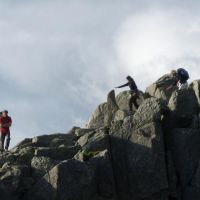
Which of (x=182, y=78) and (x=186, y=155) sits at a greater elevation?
(x=182, y=78)

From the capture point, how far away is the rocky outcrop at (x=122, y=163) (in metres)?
65.9

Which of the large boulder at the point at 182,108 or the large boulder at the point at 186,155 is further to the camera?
the large boulder at the point at 182,108

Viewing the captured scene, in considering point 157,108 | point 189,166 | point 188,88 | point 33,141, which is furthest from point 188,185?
point 33,141

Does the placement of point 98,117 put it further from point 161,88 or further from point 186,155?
point 186,155

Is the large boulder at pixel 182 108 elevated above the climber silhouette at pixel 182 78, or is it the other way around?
the climber silhouette at pixel 182 78

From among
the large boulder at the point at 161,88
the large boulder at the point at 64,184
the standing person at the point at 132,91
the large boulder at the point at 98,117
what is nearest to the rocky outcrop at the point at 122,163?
the large boulder at the point at 64,184

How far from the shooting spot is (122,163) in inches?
2753

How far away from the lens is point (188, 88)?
261 feet

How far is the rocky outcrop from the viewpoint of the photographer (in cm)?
6594

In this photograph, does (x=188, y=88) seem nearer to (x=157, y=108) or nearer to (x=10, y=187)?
(x=157, y=108)

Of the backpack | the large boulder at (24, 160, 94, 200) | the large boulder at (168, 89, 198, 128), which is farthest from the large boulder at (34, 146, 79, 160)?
the backpack

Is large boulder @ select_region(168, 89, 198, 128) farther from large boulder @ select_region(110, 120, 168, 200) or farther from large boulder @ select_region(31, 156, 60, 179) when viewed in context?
large boulder @ select_region(31, 156, 60, 179)

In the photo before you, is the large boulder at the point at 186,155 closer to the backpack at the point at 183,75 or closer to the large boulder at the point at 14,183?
the backpack at the point at 183,75

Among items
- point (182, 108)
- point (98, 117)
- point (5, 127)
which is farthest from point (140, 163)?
point (98, 117)
